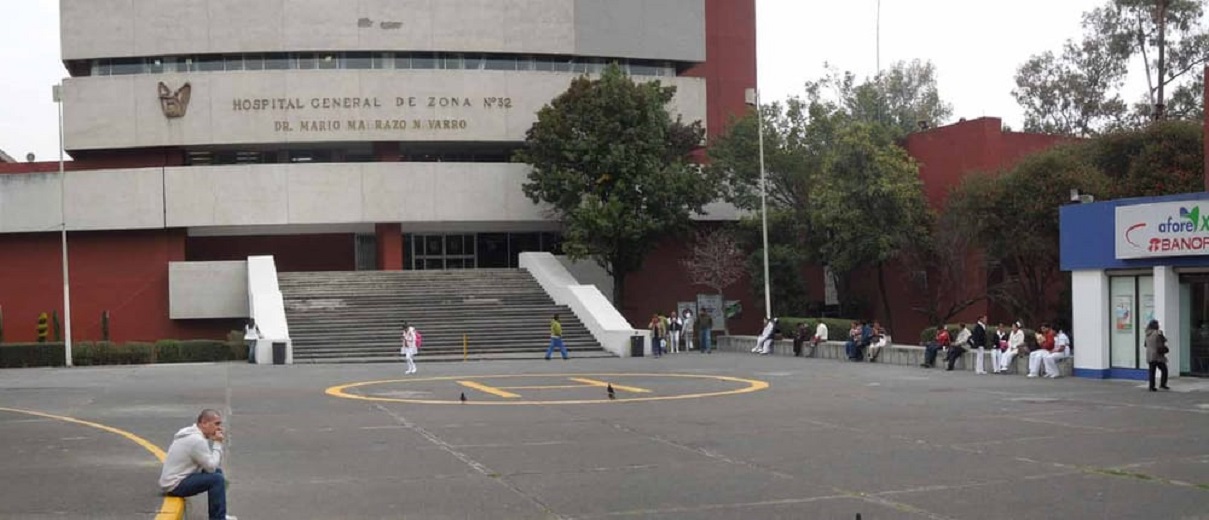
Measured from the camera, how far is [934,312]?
151 ft

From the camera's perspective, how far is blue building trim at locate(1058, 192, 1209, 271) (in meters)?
27.3

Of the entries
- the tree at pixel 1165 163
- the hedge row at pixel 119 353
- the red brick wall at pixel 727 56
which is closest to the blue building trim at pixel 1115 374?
the tree at pixel 1165 163

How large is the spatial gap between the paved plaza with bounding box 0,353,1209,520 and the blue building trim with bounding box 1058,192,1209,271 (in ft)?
9.55

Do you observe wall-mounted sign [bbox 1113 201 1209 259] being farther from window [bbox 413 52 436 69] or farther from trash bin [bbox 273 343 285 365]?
window [bbox 413 52 436 69]

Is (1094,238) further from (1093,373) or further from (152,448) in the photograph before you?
(152,448)

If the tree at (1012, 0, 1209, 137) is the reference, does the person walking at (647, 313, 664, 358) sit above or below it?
below

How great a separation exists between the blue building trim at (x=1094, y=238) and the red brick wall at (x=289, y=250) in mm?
36204

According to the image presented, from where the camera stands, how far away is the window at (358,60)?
2083 inches

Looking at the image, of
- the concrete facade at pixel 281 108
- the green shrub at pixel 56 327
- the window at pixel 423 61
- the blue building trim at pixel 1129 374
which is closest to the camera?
the blue building trim at pixel 1129 374

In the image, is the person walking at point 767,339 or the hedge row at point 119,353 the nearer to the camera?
the hedge row at point 119,353

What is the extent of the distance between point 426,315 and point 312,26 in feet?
49.7

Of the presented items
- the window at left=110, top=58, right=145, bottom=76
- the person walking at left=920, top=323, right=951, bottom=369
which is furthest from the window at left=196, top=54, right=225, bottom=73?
the person walking at left=920, top=323, right=951, bottom=369

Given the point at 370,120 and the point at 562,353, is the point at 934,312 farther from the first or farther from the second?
the point at 370,120

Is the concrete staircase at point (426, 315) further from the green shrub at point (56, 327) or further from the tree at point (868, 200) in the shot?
the tree at point (868, 200)
